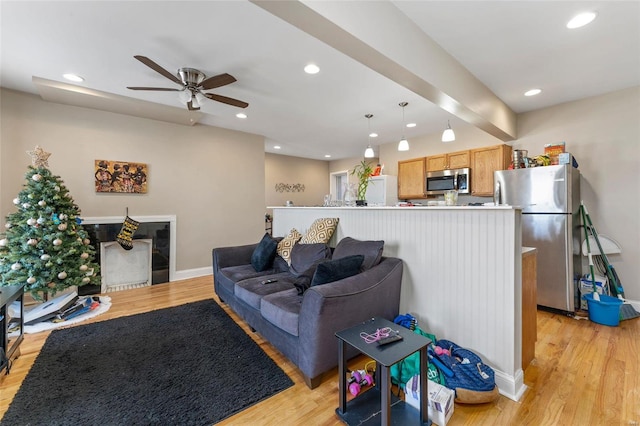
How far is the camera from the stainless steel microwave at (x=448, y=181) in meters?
4.38

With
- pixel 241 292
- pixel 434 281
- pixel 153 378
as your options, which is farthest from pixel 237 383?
pixel 434 281

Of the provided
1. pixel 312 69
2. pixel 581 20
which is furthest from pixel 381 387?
pixel 581 20

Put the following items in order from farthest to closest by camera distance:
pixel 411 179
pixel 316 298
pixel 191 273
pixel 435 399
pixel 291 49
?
pixel 411 179 < pixel 191 273 < pixel 291 49 < pixel 316 298 < pixel 435 399

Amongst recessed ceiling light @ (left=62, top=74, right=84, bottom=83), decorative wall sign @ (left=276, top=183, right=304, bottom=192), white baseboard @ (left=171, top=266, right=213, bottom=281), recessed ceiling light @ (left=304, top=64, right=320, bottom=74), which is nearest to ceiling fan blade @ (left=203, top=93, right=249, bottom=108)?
recessed ceiling light @ (left=304, top=64, right=320, bottom=74)

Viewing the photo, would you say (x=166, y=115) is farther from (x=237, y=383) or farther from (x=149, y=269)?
(x=237, y=383)

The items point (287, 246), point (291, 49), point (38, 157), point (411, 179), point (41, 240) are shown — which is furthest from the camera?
point (411, 179)

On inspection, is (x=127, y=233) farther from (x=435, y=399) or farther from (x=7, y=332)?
(x=435, y=399)

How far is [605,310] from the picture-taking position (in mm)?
2717

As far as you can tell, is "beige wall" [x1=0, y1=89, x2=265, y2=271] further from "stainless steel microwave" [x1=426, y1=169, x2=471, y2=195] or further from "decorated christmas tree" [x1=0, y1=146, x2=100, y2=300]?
"stainless steel microwave" [x1=426, y1=169, x2=471, y2=195]

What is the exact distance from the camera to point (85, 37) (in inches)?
87.4

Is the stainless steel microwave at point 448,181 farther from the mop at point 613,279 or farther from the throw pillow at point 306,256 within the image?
the throw pillow at point 306,256

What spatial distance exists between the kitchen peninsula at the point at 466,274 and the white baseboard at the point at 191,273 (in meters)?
3.48

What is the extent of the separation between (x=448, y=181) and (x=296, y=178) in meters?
4.28

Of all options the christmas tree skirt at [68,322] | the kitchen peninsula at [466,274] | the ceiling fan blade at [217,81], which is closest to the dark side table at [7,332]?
the christmas tree skirt at [68,322]
